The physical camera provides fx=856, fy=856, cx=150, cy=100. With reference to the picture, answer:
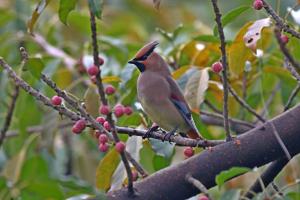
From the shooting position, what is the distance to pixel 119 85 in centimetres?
360

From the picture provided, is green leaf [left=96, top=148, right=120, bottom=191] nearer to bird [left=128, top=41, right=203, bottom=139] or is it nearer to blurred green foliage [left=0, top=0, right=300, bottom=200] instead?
blurred green foliage [left=0, top=0, right=300, bottom=200]

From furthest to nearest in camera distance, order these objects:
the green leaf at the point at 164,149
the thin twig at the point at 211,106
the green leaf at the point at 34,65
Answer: the thin twig at the point at 211,106
the green leaf at the point at 164,149
the green leaf at the point at 34,65

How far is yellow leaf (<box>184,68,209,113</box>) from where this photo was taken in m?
3.24

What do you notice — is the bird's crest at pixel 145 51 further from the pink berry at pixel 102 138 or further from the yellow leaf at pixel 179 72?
the pink berry at pixel 102 138

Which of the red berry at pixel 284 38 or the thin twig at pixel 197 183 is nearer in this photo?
the thin twig at pixel 197 183

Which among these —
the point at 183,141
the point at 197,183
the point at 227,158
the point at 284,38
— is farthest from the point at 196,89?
the point at 197,183

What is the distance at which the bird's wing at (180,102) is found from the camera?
317 cm

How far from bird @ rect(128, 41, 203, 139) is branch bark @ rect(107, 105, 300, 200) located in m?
0.50

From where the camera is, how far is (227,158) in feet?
8.35

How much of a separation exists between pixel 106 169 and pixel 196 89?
50 cm

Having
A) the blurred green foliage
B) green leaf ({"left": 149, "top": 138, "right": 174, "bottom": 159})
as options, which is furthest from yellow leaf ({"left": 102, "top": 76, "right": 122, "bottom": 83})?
green leaf ({"left": 149, "top": 138, "right": 174, "bottom": 159})

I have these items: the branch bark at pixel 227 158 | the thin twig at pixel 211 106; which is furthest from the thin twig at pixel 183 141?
the thin twig at pixel 211 106

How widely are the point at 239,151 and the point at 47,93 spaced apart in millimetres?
1735

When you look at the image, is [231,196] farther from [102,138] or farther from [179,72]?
[179,72]
